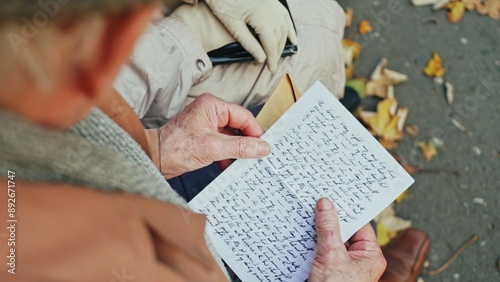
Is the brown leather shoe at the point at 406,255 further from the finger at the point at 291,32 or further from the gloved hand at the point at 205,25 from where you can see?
the gloved hand at the point at 205,25

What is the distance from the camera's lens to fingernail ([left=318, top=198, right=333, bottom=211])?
4.87ft

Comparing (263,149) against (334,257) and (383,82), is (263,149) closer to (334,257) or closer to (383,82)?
(334,257)

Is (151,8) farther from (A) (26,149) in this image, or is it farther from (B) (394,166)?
(B) (394,166)

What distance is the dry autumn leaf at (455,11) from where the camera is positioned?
8.60 ft

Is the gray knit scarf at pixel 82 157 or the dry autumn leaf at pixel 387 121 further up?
the gray knit scarf at pixel 82 157

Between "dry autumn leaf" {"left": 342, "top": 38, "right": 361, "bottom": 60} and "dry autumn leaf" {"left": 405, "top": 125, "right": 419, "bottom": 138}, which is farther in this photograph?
"dry autumn leaf" {"left": 342, "top": 38, "right": 361, "bottom": 60}

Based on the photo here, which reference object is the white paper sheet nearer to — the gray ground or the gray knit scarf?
the gray knit scarf

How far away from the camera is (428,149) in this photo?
2447mm

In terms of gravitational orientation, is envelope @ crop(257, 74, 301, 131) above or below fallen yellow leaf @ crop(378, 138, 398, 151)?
above

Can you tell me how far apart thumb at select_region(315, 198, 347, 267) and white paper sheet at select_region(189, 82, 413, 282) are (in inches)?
2.0

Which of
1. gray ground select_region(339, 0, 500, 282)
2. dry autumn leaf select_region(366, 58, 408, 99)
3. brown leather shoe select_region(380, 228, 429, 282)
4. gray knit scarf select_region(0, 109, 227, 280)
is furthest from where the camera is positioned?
dry autumn leaf select_region(366, 58, 408, 99)

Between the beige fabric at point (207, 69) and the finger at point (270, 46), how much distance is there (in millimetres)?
48

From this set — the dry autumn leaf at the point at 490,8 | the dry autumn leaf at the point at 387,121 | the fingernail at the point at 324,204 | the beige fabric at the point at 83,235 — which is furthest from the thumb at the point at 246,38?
the dry autumn leaf at the point at 490,8

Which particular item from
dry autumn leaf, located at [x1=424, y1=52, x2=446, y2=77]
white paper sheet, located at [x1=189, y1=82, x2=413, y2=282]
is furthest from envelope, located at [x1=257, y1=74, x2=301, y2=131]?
dry autumn leaf, located at [x1=424, y1=52, x2=446, y2=77]
